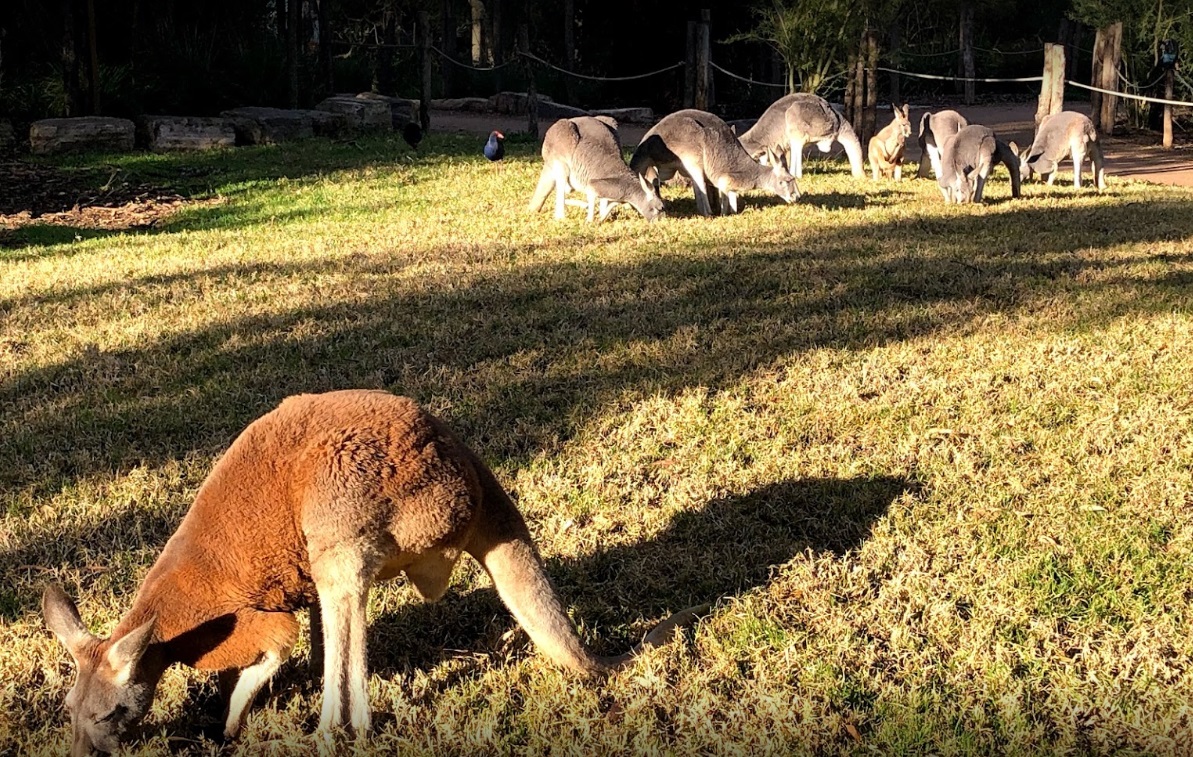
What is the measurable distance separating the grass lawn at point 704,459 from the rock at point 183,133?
24.2ft

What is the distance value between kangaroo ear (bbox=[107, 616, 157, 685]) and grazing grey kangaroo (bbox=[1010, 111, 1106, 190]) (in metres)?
11.4

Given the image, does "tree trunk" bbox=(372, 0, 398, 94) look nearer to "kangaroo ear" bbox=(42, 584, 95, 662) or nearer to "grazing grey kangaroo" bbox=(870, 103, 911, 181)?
"grazing grey kangaroo" bbox=(870, 103, 911, 181)

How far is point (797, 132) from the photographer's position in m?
13.5

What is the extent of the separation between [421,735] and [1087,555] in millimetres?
2281

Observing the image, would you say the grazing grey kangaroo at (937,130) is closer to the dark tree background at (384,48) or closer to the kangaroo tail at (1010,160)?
the kangaroo tail at (1010,160)

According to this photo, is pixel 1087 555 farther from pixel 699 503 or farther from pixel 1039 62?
pixel 1039 62

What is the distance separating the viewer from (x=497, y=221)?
10.3 m

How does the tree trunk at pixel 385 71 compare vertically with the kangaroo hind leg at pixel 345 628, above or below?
above

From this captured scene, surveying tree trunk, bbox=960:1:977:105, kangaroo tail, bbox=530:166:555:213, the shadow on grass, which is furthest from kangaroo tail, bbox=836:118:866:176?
tree trunk, bbox=960:1:977:105

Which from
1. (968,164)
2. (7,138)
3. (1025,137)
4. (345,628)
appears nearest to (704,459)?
(345,628)

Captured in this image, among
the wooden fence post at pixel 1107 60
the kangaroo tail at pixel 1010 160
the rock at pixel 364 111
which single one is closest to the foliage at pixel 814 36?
the wooden fence post at pixel 1107 60

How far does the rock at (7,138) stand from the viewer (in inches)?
613

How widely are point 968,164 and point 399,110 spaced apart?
1239 centimetres

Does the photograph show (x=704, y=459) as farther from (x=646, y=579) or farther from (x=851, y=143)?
(x=851, y=143)
